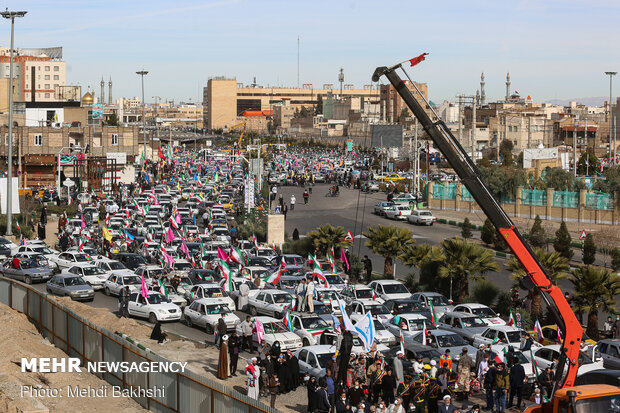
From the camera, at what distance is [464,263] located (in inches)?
1174

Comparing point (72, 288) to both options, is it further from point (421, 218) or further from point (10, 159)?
point (421, 218)

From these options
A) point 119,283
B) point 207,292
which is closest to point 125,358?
point 207,292

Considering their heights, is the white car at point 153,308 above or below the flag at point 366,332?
below

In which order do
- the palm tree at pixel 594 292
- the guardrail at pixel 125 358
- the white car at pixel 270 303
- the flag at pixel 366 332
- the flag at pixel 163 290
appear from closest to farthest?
the guardrail at pixel 125 358, the flag at pixel 366 332, the palm tree at pixel 594 292, the white car at pixel 270 303, the flag at pixel 163 290

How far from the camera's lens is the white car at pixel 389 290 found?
29.0 m

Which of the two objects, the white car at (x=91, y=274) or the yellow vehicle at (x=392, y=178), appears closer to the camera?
the white car at (x=91, y=274)

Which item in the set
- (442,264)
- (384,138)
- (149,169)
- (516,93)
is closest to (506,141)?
(384,138)

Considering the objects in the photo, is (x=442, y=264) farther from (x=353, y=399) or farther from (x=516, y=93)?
(x=516, y=93)

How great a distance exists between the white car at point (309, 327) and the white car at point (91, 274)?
36.2 ft

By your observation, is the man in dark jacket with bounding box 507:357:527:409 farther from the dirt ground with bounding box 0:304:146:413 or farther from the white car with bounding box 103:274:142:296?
the white car with bounding box 103:274:142:296

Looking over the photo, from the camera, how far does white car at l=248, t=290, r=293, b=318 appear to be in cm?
2675

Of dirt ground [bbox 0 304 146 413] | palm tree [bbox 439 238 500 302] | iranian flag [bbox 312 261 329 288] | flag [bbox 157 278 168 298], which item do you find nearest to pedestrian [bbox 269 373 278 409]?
dirt ground [bbox 0 304 146 413]

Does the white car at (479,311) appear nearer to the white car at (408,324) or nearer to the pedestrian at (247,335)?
the white car at (408,324)

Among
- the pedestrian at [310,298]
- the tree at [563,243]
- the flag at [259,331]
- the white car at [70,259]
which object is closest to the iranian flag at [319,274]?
the pedestrian at [310,298]
